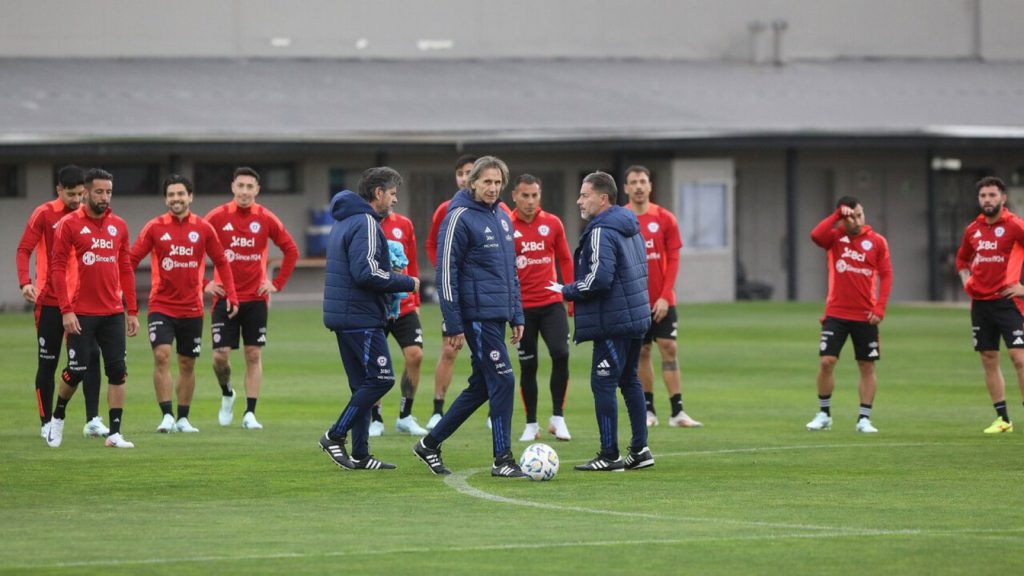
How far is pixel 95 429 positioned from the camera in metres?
15.4

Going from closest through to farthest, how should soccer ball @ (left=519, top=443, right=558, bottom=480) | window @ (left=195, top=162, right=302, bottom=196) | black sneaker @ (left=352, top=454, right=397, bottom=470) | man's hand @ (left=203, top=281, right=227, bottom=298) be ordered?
1. soccer ball @ (left=519, top=443, right=558, bottom=480)
2. black sneaker @ (left=352, top=454, right=397, bottom=470)
3. man's hand @ (left=203, top=281, right=227, bottom=298)
4. window @ (left=195, top=162, right=302, bottom=196)

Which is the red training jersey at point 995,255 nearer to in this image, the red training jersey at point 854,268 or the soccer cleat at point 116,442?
the red training jersey at point 854,268

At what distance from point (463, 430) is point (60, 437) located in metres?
3.59

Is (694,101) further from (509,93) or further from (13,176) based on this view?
(13,176)

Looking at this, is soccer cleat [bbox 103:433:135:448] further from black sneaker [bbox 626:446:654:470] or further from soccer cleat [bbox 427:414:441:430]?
black sneaker [bbox 626:446:654:470]

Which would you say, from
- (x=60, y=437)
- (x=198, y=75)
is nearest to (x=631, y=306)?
(x=60, y=437)

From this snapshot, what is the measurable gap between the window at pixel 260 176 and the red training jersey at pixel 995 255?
2503cm

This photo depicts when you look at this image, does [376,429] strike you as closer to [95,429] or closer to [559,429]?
[559,429]

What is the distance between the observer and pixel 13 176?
38031 mm

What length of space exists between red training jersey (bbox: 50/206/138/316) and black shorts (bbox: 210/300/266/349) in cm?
172

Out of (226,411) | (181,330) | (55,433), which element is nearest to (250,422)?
(226,411)

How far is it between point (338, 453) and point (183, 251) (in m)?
3.54

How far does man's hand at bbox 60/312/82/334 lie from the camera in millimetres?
14188

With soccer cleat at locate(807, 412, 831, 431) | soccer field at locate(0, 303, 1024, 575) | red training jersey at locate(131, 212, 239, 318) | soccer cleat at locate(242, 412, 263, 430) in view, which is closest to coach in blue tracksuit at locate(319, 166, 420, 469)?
soccer field at locate(0, 303, 1024, 575)
